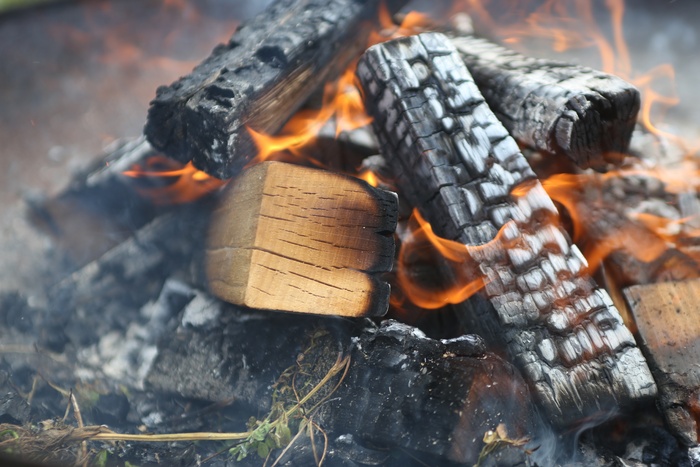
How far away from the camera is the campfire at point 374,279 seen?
63.9 inches

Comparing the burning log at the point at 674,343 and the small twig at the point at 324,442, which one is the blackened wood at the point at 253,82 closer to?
the small twig at the point at 324,442

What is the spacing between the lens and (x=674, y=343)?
68.7 inches

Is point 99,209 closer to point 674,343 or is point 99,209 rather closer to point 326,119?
point 326,119

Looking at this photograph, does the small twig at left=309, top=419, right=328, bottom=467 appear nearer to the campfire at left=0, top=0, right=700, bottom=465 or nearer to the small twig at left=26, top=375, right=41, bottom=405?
the campfire at left=0, top=0, right=700, bottom=465

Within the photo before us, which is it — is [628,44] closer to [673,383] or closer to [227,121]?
Answer: [673,383]

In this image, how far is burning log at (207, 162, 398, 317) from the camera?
170 cm

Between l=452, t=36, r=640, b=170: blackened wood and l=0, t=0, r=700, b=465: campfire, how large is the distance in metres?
0.01

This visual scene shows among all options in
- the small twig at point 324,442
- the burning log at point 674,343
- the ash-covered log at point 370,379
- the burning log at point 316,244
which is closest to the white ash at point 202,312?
the ash-covered log at point 370,379

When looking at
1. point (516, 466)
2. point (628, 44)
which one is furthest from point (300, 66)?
point (628, 44)

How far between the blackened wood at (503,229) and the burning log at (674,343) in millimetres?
117

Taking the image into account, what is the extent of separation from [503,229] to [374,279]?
0.44 meters

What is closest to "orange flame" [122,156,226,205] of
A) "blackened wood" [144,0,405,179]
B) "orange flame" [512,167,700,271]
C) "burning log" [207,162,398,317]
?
"blackened wood" [144,0,405,179]

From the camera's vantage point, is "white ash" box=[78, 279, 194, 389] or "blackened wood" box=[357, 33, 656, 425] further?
"white ash" box=[78, 279, 194, 389]

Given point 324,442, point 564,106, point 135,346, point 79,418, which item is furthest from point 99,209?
point 564,106
